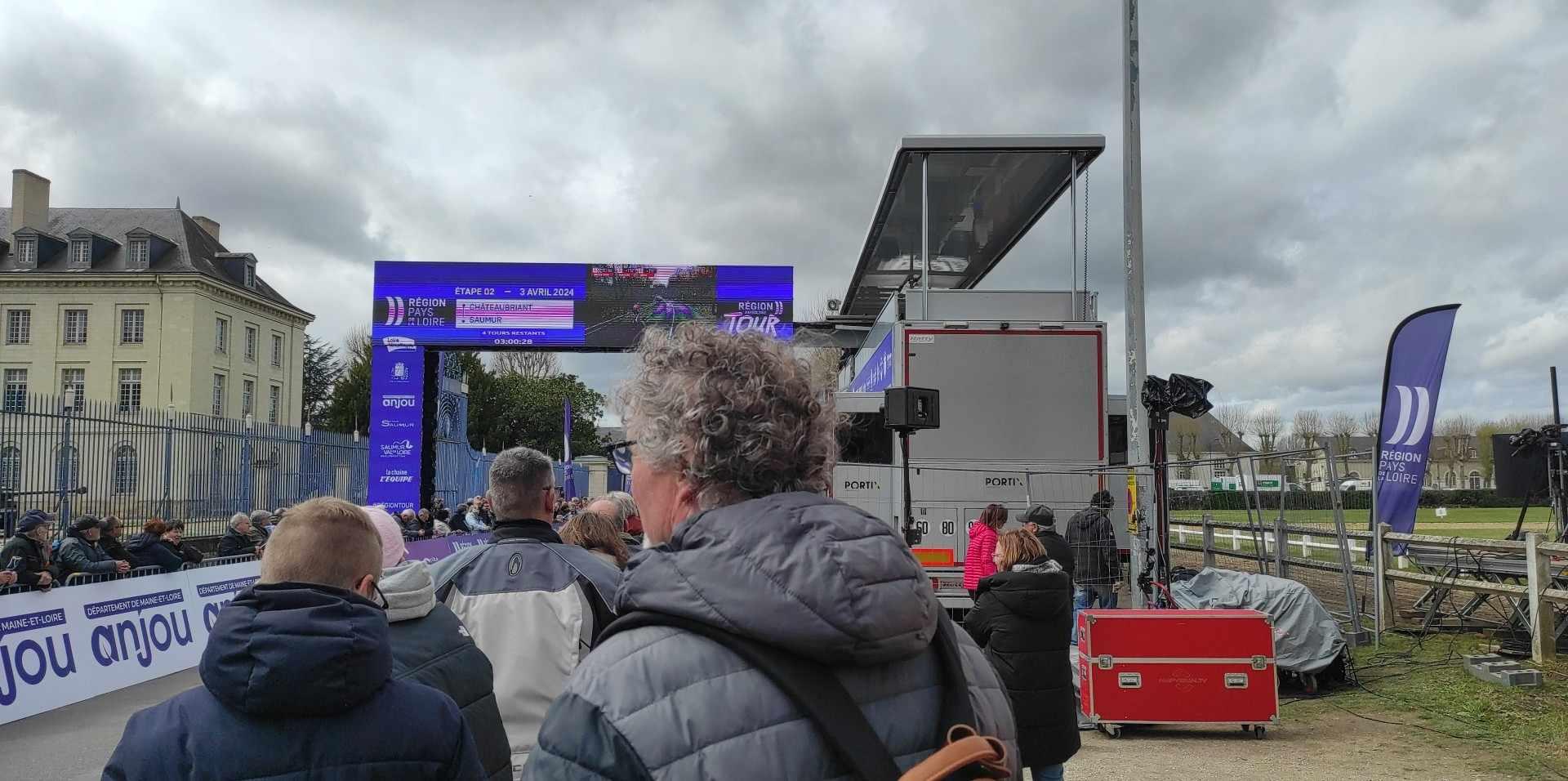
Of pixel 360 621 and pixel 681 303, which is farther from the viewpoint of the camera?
pixel 681 303

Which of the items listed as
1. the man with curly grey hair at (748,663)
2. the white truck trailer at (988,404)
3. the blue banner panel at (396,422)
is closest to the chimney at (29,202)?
the blue banner panel at (396,422)

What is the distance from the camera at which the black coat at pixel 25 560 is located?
29.3 ft

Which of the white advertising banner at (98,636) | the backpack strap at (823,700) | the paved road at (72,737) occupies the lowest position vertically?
the paved road at (72,737)

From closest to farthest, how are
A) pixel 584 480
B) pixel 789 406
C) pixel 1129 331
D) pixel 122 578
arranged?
pixel 789 406
pixel 122 578
pixel 1129 331
pixel 584 480

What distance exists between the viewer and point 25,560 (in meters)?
9.09

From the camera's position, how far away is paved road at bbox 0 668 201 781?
6.95 m

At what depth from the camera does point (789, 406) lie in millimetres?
1614

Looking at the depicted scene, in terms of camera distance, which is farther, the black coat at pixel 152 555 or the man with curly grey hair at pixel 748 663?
the black coat at pixel 152 555

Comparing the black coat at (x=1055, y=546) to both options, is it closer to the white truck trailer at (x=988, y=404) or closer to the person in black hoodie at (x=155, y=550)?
the white truck trailer at (x=988, y=404)

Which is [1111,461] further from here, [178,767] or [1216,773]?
[178,767]

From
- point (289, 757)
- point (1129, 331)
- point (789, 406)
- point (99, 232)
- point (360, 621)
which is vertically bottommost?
point (289, 757)

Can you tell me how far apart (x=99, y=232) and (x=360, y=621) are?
70.0 meters

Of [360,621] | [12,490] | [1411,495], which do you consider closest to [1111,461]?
[1411,495]

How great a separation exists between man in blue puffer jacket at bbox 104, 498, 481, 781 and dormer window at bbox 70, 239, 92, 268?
65.0 metres
